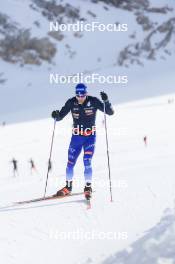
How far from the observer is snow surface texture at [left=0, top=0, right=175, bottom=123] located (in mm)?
83000

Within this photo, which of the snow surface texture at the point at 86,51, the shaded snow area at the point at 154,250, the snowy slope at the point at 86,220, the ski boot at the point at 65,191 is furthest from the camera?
the snow surface texture at the point at 86,51

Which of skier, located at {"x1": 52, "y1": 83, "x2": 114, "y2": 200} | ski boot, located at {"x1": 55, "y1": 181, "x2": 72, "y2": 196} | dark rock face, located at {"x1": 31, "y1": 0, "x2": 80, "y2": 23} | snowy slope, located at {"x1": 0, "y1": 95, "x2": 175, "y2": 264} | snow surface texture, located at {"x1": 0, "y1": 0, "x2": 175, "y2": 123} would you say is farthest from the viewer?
dark rock face, located at {"x1": 31, "y1": 0, "x2": 80, "y2": 23}

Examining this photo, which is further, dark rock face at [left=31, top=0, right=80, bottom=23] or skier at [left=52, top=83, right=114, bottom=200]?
dark rock face at [left=31, top=0, right=80, bottom=23]

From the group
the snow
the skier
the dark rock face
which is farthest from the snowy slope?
the dark rock face

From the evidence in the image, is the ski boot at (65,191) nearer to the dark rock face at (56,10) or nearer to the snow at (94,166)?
the snow at (94,166)

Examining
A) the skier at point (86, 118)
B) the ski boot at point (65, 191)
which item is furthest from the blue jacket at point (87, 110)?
the ski boot at point (65, 191)

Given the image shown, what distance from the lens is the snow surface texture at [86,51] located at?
8300 cm

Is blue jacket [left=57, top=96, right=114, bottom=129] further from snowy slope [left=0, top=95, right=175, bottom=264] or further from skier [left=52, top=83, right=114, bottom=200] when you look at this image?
snowy slope [left=0, top=95, right=175, bottom=264]

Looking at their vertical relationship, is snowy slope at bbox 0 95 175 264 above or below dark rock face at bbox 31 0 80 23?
below

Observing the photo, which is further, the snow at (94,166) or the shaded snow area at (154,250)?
the snow at (94,166)

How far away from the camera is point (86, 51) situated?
99.4m

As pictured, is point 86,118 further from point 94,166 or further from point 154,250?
point 94,166

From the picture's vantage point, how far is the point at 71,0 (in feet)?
357

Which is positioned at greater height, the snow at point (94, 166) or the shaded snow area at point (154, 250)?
the snow at point (94, 166)
